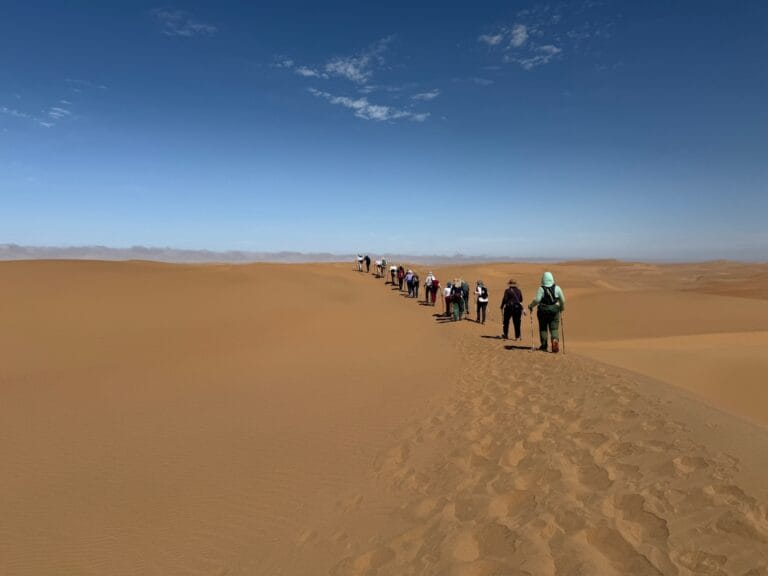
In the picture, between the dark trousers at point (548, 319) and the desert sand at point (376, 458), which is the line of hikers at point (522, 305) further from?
the desert sand at point (376, 458)

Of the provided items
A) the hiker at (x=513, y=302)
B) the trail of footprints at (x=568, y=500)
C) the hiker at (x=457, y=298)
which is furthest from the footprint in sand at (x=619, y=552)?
the hiker at (x=457, y=298)

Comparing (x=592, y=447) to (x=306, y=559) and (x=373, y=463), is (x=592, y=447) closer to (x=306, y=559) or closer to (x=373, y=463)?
(x=373, y=463)

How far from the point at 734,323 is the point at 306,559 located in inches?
915

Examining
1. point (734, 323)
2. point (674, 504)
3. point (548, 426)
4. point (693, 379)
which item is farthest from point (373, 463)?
point (734, 323)

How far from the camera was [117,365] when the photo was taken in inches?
467

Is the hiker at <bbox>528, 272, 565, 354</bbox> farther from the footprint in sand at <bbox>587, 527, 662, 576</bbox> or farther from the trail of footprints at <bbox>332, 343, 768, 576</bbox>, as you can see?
the footprint in sand at <bbox>587, 527, 662, 576</bbox>

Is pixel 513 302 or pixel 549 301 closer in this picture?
pixel 549 301

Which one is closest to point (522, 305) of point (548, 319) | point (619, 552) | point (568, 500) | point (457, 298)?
point (457, 298)

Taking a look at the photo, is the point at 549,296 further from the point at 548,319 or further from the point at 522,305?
the point at 522,305

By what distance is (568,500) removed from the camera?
426 centimetres

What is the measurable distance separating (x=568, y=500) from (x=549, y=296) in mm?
8370

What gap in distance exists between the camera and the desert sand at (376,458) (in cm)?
379

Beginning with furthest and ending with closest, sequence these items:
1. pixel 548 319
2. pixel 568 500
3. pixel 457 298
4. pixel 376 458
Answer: pixel 457 298, pixel 548 319, pixel 376 458, pixel 568 500

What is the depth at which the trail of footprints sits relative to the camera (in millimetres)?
3303
